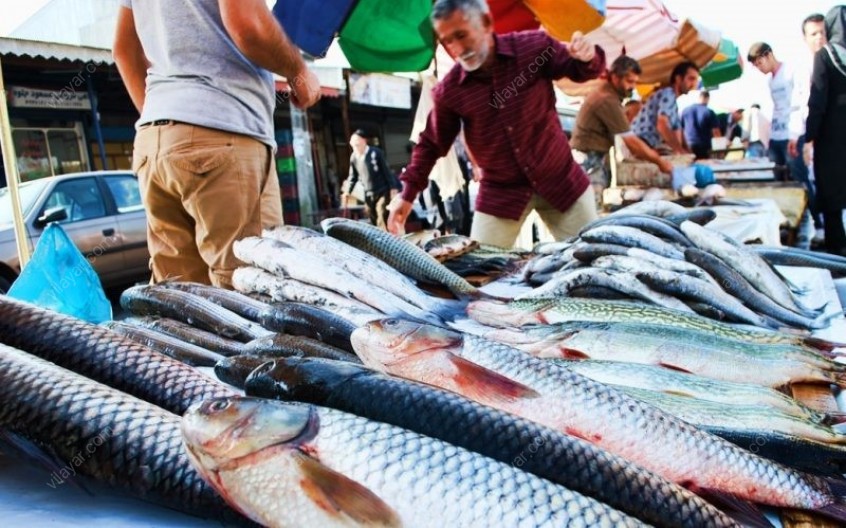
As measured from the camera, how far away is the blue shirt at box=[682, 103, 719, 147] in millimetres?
12016

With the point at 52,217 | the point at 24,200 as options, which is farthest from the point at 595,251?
the point at 24,200

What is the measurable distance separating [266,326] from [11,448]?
91 centimetres

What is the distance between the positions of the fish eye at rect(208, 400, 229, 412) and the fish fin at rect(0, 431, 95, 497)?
0.33 metres

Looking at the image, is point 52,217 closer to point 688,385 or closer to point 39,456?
point 39,456

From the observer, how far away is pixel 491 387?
1.26 metres

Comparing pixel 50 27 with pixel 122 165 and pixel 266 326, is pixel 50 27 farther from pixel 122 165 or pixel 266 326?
pixel 266 326

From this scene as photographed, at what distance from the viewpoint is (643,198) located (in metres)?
6.47

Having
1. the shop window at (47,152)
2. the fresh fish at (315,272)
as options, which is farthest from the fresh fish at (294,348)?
the shop window at (47,152)

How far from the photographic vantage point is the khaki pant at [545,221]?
4387 mm

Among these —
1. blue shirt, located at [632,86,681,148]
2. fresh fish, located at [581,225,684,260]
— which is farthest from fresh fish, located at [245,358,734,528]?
blue shirt, located at [632,86,681,148]

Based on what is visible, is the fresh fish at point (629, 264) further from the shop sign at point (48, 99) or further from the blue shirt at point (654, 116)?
A: the shop sign at point (48, 99)

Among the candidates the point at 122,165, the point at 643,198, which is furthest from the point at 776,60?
the point at 122,165

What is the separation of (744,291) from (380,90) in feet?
42.5

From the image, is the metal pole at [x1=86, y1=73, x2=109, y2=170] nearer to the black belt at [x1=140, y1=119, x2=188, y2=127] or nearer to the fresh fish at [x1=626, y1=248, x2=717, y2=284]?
the black belt at [x1=140, y1=119, x2=188, y2=127]
